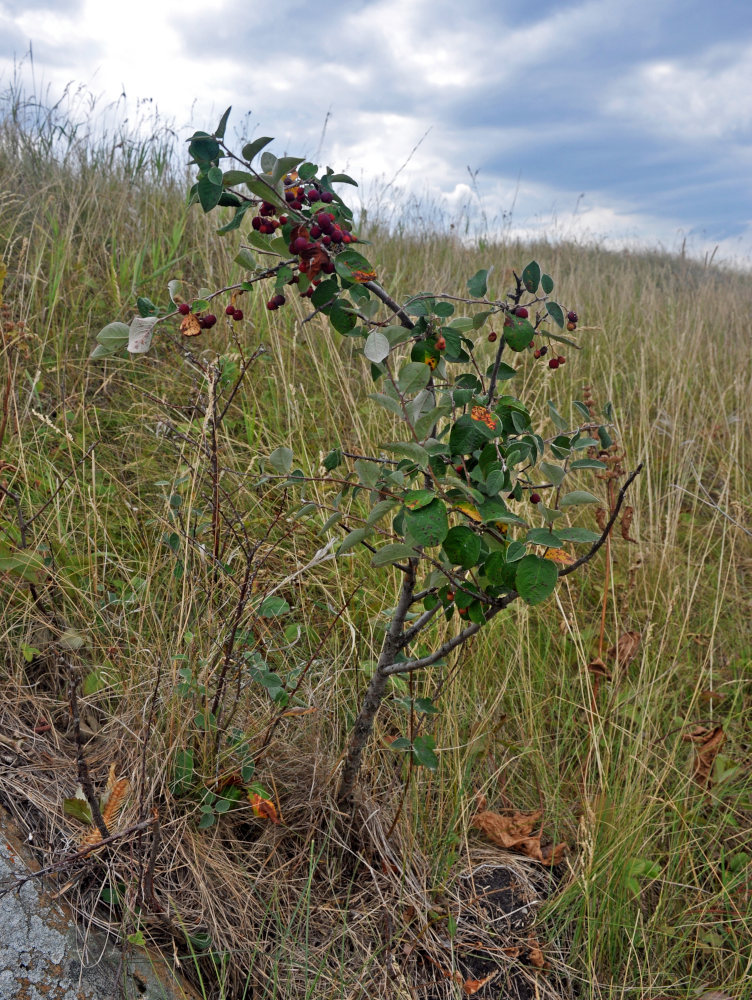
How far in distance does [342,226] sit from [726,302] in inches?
243

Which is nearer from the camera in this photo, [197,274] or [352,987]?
[352,987]

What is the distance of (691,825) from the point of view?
202cm

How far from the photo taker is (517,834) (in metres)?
1.87

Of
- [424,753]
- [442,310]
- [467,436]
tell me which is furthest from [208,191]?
[424,753]

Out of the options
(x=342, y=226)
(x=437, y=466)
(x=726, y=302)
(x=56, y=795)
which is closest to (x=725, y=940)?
(x=437, y=466)

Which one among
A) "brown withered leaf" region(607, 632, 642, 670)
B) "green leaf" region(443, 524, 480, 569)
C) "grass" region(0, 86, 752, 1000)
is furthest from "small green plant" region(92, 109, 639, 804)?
"brown withered leaf" region(607, 632, 642, 670)

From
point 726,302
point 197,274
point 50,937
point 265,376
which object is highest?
point 726,302

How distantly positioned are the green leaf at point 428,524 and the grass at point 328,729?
61cm

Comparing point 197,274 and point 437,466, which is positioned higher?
point 197,274

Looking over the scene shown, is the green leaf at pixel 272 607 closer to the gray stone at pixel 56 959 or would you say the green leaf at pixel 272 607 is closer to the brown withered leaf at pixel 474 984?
the gray stone at pixel 56 959

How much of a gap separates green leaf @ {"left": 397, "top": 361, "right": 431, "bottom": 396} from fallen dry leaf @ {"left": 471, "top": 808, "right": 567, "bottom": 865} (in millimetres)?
1192

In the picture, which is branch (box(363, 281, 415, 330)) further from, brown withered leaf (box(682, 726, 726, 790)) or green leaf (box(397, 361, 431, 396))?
brown withered leaf (box(682, 726, 726, 790))

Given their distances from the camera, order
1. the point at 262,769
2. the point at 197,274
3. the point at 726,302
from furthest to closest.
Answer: the point at 726,302 → the point at 197,274 → the point at 262,769

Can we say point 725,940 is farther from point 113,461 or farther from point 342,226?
point 113,461
